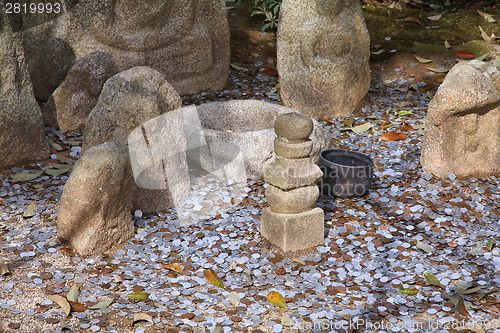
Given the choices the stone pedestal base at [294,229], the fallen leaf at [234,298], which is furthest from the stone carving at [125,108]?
the fallen leaf at [234,298]

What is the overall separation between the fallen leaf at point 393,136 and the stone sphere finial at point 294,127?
191 cm

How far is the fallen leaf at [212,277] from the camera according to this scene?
3.16 metres

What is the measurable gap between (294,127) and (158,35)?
2.97 meters

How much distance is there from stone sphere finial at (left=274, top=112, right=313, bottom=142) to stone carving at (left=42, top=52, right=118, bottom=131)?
234cm

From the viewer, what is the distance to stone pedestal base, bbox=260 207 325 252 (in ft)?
11.2

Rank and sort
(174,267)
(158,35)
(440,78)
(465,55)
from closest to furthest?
(174,267) < (158,35) < (440,78) < (465,55)

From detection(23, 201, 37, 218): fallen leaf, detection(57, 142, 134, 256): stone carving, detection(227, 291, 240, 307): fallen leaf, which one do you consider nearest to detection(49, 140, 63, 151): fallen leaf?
detection(23, 201, 37, 218): fallen leaf

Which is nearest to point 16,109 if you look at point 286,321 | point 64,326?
→ point 64,326

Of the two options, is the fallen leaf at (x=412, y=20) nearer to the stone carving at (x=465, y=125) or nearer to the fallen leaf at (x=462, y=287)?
the stone carving at (x=465, y=125)

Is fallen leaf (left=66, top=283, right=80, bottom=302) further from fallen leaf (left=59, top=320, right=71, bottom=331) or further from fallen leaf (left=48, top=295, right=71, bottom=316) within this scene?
fallen leaf (left=59, top=320, right=71, bottom=331)

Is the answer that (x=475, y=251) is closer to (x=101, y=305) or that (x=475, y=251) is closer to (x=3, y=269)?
(x=101, y=305)

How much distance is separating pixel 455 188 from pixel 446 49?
2.96 m

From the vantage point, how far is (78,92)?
4.95 metres

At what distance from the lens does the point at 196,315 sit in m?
2.89
